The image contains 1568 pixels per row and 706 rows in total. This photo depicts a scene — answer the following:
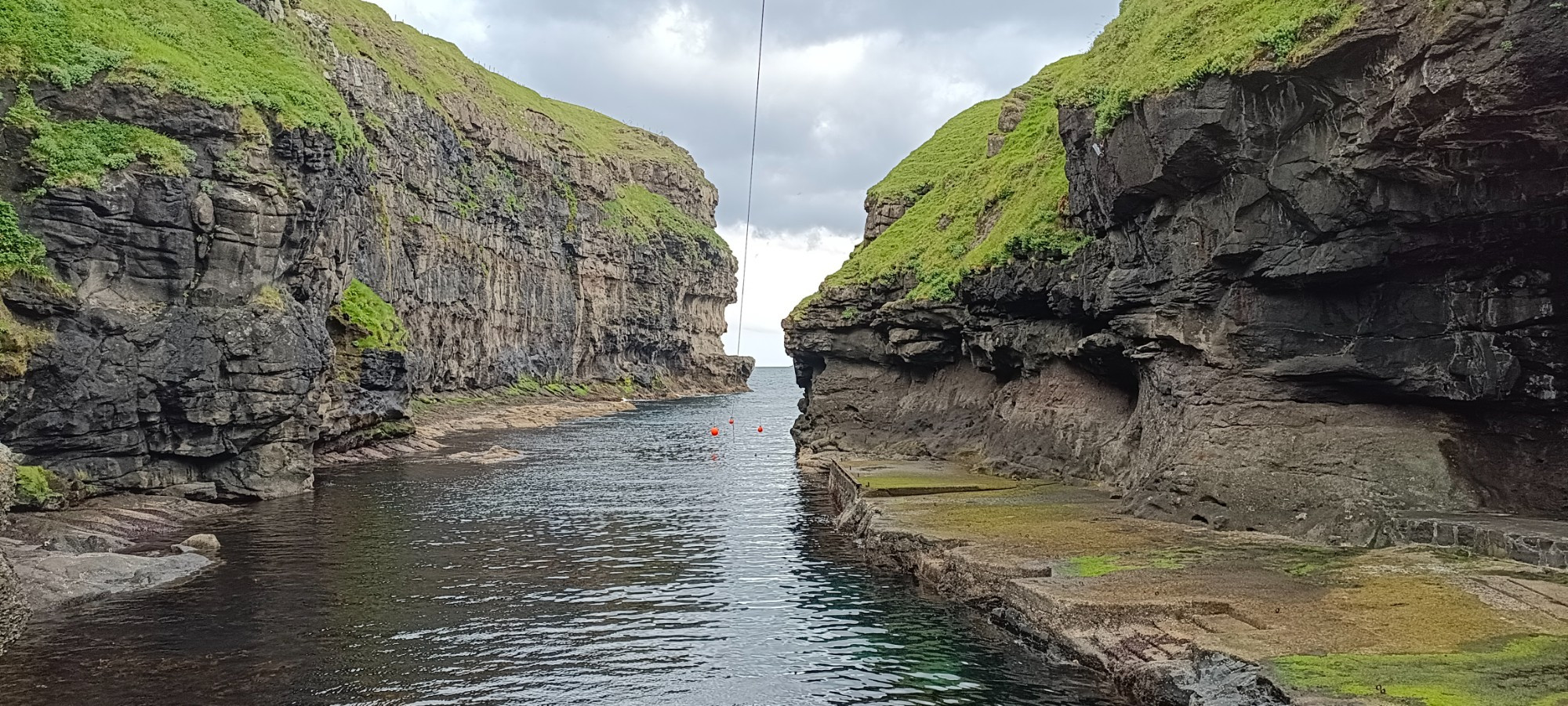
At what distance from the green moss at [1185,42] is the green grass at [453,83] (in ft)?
252

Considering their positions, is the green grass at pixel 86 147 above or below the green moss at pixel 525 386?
above

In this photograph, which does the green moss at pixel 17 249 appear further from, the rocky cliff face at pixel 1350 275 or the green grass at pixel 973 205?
the rocky cliff face at pixel 1350 275

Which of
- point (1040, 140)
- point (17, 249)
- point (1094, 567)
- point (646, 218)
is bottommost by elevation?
point (1094, 567)

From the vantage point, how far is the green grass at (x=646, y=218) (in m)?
157

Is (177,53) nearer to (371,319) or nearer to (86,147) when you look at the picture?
(86,147)

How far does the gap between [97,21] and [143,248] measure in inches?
422

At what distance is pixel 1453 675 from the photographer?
45.0ft

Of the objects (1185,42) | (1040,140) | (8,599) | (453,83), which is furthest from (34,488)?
(453,83)

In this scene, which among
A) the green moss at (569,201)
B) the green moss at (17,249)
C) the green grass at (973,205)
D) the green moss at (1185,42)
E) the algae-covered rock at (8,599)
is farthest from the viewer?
the green moss at (569,201)

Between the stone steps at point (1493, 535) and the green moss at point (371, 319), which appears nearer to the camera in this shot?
the stone steps at point (1493, 535)

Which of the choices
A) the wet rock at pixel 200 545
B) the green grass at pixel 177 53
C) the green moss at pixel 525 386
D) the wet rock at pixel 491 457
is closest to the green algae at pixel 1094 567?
the wet rock at pixel 200 545

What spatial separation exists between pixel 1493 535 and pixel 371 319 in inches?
2455

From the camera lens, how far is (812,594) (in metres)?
27.1

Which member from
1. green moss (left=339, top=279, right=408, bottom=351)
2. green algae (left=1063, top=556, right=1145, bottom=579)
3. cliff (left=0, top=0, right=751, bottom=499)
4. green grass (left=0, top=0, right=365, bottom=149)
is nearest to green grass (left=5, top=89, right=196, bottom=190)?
cliff (left=0, top=0, right=751, bottom=499)
